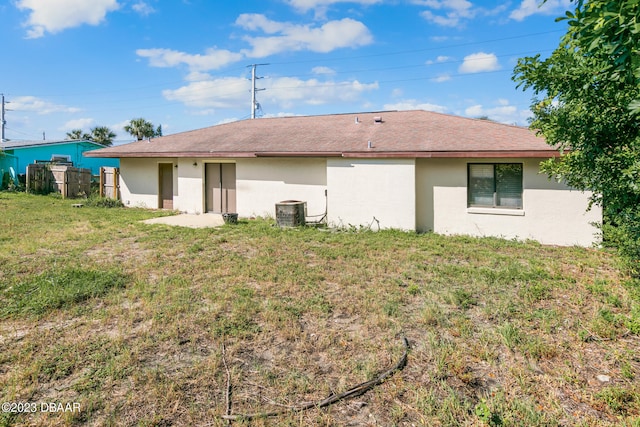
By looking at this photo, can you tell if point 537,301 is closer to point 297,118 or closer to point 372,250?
point 372,250

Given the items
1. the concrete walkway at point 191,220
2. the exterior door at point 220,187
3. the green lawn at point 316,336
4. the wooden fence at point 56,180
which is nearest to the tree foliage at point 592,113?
the green lawn at point 316,336

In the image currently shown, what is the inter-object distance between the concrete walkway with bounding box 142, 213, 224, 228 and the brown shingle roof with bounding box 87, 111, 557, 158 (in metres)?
2.29

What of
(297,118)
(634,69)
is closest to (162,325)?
(634,69)

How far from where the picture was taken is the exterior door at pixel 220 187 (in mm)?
14320

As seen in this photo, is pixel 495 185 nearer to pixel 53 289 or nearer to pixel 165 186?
pixel 53 289

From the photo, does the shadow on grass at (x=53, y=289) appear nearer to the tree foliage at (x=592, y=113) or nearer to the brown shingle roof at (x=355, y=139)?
the tree foliage at (x=592, y=113)

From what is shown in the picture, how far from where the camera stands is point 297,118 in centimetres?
1766

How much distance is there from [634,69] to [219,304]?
4926 millimetres

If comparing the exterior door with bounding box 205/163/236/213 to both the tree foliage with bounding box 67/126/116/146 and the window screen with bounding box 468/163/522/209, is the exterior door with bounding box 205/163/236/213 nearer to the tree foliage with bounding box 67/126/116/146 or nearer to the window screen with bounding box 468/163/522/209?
the window screen with bounding box 468/163/522/209

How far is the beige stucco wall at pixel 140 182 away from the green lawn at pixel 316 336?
8177mm

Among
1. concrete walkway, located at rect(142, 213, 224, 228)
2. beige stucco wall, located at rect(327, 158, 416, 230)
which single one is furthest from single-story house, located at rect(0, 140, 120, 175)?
beige stucco wall, located at rect(327, 158, 416, 230)

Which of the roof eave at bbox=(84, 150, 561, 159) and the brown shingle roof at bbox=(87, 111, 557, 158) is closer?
the roof eave at bbox=(84, 150, 561, 159)

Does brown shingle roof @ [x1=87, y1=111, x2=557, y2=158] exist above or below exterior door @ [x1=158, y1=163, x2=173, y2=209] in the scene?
above

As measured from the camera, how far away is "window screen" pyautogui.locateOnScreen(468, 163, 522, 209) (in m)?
10.0
